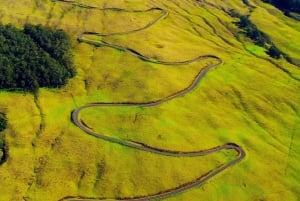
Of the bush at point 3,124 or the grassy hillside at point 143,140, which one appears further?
the bush at point 3,124

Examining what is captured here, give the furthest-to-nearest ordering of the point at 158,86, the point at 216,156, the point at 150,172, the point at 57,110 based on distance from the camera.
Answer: the point at 158,86, the point at 57,110, the point at 216,156, the point at 150,172

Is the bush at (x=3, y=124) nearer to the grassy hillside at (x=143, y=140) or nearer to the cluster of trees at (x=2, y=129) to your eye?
the cluster of trees at (x=2, y=129)

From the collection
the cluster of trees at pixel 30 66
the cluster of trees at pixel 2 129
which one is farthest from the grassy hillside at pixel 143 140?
the cluster of trees at pixel 30 66

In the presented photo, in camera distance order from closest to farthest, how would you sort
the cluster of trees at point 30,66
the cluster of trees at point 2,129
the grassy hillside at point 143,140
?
the grassy hillside at point 143,140
the cluster of trees at point 2,129
the cluster of trees at point 30,66

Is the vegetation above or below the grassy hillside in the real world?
below

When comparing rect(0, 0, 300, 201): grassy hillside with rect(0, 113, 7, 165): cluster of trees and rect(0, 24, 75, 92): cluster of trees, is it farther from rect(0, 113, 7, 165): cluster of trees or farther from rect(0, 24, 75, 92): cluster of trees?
rect(0, 24, 75, 92): cluster of trees

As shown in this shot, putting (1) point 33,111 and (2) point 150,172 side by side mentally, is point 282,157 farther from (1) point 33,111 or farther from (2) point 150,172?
(1) point 33,111

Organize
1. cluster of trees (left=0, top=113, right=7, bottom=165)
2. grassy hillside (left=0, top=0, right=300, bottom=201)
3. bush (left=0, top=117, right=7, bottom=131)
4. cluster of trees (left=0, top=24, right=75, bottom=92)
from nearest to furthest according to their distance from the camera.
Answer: grassy hillside (left=0, top=0, right=300, bottom=201) < cluster of trees (left=0, top=113, right=7, bottom=165) < bush (left=0, top=117, right=7, bottom=131) < cluster of trees (left=0, top=24, right=75, bottom=92)

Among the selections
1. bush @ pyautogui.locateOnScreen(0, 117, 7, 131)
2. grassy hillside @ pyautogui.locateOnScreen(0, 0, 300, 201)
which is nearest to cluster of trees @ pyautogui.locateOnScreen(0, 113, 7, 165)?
bush @ pyautogui.locateOnScreen(0, 117, 7, 131)

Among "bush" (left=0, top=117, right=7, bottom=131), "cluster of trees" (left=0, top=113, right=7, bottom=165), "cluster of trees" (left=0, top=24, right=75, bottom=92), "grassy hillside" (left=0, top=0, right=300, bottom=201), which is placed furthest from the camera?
"cluster of trees" (left=0, top=24, right=75, bottom=92)

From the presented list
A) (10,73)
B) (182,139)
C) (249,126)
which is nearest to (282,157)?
(249,126)

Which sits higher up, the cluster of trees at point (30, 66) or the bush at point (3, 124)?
the cluster of trees at point (30, 66)
